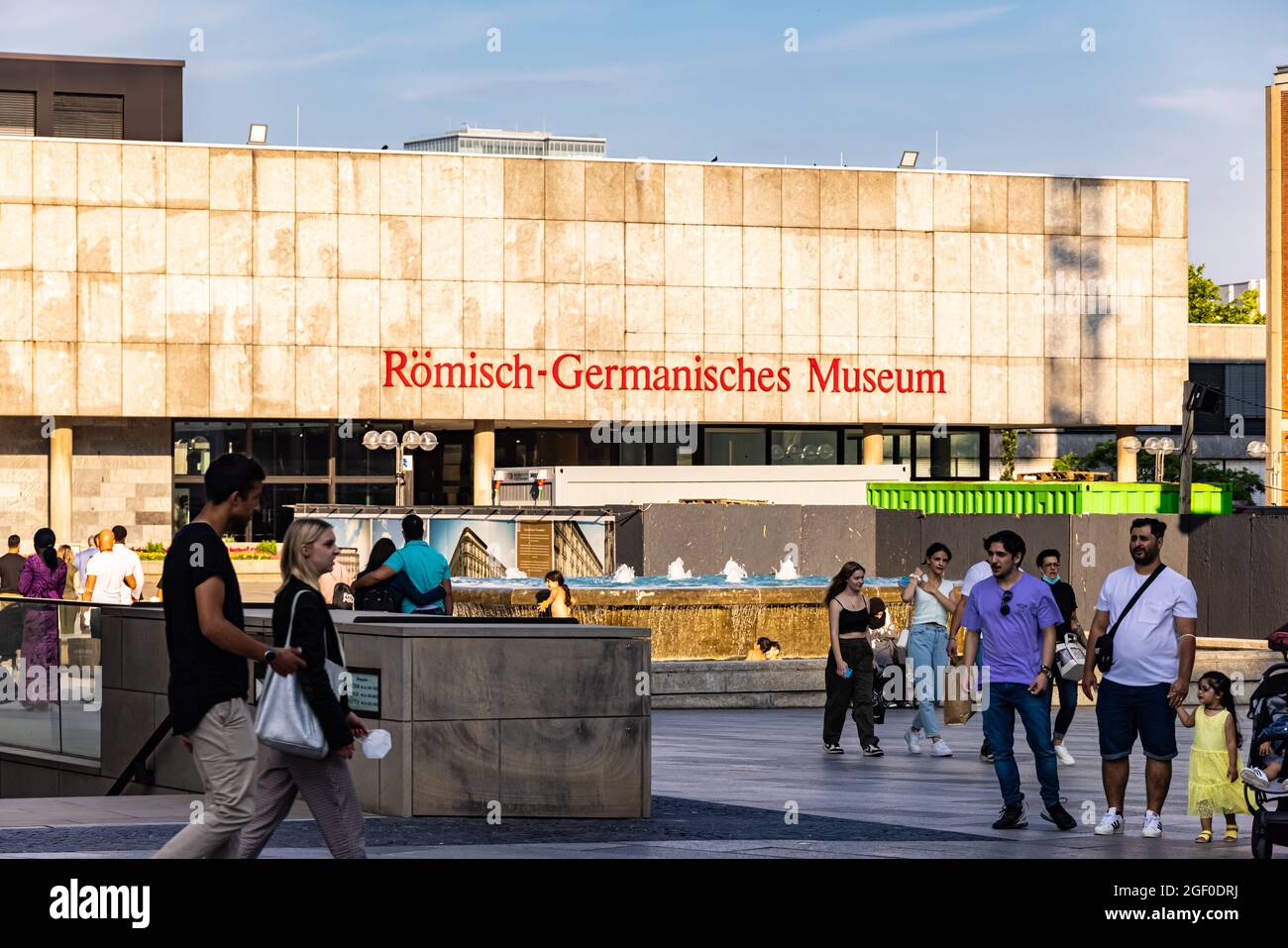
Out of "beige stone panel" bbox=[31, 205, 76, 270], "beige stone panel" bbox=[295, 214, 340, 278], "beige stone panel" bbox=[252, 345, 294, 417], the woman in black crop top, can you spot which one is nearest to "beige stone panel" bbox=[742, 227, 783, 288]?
"beige stone panel" bbox=[295, 214, 340, 278]

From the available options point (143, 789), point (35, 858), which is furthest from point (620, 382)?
point (35, 858)

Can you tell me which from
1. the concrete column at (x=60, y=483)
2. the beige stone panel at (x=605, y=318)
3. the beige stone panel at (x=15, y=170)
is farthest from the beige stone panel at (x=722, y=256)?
the beige stone panel at (x=15, y=170)

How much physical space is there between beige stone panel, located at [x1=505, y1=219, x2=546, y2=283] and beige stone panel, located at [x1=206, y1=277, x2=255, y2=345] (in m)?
8.96

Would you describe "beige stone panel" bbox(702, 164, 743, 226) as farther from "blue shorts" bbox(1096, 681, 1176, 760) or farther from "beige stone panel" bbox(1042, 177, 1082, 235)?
"blue shorts" bbox(1096, 681, 1176, 760)

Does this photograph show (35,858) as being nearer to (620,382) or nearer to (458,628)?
(458,628)

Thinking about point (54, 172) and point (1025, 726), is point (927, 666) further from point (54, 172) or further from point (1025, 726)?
point (54, 172)

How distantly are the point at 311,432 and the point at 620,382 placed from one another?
11232 millimetres

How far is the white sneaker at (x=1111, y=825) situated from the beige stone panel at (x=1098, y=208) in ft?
207

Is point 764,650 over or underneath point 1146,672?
underneath

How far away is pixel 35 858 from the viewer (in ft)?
32.2

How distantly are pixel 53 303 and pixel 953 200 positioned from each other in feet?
105

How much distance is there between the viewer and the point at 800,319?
71312 mm

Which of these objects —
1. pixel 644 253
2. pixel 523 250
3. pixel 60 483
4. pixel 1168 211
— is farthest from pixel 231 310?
pixel 1168 211
